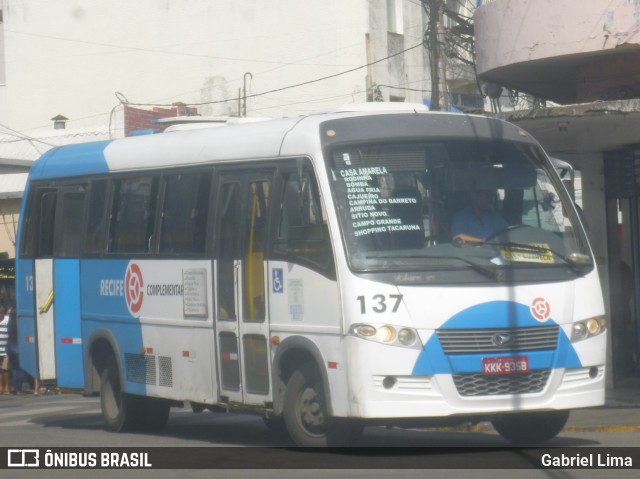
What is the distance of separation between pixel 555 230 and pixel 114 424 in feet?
18.0

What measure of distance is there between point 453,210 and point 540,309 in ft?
3.33

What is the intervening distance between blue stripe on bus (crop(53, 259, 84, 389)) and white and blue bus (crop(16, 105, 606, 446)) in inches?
54.5

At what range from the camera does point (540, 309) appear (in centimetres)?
999

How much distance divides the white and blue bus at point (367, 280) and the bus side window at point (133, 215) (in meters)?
0.07

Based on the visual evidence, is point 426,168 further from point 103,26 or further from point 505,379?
point 103,26

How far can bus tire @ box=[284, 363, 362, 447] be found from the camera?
1001 cm

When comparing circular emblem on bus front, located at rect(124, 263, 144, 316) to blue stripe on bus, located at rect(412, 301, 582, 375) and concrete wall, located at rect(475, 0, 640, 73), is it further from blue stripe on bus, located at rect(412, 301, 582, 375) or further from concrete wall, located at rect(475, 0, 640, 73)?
concrete wall, located at rect(475, 0, 640, 73)

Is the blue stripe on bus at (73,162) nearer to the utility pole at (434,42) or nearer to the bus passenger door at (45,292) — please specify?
the bus passenger door at (45,292)

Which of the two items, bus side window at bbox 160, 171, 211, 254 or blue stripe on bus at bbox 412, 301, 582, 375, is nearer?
blue stripe on bus at bbox 412, 301, 582, 375

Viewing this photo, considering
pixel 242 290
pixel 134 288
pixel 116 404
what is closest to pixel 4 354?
pixel 116 404

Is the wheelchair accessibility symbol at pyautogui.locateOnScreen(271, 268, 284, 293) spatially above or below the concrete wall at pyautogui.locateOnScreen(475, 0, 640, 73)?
below

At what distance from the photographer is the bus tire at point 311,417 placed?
10.0 metres

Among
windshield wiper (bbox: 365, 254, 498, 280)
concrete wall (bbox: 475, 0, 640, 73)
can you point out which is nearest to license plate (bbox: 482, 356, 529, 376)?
windshield wiper (bbox: 365, 254, 498, 280)

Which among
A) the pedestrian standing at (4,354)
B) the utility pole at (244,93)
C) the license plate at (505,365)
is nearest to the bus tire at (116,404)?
the license plate at (505,365)
